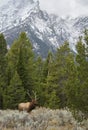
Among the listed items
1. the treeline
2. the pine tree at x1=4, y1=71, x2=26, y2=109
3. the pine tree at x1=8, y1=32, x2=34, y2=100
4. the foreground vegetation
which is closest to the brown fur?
the foreground vegetation

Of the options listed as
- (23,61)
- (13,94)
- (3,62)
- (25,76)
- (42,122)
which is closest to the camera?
(42,122)

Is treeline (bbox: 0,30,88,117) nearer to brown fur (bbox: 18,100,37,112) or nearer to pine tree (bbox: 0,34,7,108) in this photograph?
pine tree (bbox: 0,34,7,108)

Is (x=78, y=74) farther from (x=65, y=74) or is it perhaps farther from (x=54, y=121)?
(x=65, y=74)

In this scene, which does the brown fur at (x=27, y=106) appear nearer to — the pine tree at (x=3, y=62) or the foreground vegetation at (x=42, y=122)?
the foreground vegetation at (x=42, y=122)

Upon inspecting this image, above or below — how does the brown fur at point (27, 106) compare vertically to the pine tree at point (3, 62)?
above

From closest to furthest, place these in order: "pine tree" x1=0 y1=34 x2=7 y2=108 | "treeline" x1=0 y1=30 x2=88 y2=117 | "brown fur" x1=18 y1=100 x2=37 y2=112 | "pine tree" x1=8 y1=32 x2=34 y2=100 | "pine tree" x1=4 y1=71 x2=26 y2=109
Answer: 1. "brown fur" x1=18 y1=100 x2=37 y2=112
2. "treeline" x1=0 y1=30 x2=88 y2=117
3. "pine tree" x1=4 y1=71 x2=26 y2=109
4. "pine tree" x1=8 y1=32 x2=34 y2=100
5. "pine tree" x1=0 y1=34 x2=7 y2=108

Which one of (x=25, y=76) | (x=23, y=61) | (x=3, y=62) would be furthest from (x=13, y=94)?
(x=3, y=62)

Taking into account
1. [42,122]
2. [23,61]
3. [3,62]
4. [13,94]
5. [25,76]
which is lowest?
[13,94]

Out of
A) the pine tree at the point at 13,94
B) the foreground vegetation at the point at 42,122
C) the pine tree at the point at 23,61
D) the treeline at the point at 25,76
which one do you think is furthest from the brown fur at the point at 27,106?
the pine tree at the point at 23,61

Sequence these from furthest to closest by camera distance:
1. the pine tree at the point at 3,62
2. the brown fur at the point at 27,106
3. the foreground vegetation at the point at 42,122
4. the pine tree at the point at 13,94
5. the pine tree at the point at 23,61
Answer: the pine tree at the point at 3,62, the pine tree at the point at 23,61, the pine tree at the point at 13,94, the brown fur at the point at 27,106, the foreground vegetation at the point at 42,122

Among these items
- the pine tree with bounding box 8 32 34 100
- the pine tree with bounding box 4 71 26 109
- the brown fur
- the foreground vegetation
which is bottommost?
the pine tree with bounding box 4 71 26 109

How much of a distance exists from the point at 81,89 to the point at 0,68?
32.9 meters

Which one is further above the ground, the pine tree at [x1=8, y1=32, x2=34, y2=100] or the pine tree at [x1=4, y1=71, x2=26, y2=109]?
the pine tree at [x1=8, y1=32, x2=34, y2=100]

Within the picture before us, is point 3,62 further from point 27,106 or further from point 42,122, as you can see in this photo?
point 42,122
